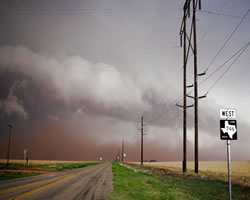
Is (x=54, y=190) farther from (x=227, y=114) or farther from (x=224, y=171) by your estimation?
(x=224, y=171)

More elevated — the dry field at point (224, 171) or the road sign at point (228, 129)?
the road sign at point (228, 129)

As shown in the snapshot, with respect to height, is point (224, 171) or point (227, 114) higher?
point (227, 114)

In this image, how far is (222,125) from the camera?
9.61 metres

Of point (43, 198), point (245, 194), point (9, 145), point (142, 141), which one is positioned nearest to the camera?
point (43, 198)

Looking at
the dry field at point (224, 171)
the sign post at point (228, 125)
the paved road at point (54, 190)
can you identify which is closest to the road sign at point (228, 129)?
the sign post at point (228, 125)

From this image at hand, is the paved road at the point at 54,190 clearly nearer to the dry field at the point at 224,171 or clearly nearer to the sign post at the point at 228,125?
the sign post at the point at 228,125

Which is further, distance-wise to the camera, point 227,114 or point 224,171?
point 224,171

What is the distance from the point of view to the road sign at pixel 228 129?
950 cm

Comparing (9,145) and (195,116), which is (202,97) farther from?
(9,145)

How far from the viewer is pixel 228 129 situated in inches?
377

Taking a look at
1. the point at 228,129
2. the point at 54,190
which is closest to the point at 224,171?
the point at 228,129

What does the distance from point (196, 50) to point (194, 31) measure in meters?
2.32

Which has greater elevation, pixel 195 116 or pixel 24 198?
pixel 195 116

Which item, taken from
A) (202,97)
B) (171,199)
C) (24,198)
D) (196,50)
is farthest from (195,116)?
(24,198)
